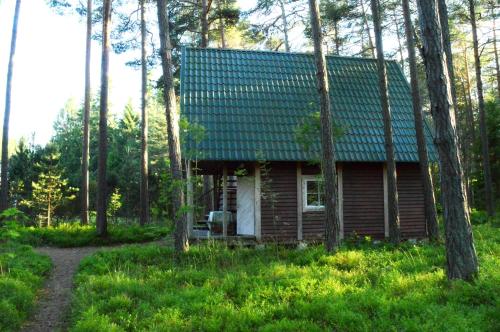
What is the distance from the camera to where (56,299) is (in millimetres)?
8453

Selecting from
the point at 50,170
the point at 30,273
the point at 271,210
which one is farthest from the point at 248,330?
the point at 50,170

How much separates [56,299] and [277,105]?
992 cm

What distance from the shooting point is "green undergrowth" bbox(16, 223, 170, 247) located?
15867 mm

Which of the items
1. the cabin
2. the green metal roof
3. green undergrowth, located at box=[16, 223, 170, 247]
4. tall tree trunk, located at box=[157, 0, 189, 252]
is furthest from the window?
green undergrowth, located at box=[16, 223, 170, 247]

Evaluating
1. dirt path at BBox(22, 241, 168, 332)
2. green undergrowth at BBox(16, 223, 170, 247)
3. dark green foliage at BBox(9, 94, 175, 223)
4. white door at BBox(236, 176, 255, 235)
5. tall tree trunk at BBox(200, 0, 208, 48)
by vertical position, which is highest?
tall tree trunk at BBox(200, 0, 208, 48)

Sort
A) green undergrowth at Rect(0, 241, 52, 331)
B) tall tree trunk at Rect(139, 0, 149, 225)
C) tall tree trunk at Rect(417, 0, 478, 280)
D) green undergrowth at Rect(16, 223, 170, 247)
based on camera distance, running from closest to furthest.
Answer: green undergrowth at Rect(0, 241, 52, 331) → tall tree trunk at Rect(417, 0, 478, 280) → green undergrowth at Rect(16, 223, 170, 247) → tall tree trunk at Rect(139, 0, 149, 225)

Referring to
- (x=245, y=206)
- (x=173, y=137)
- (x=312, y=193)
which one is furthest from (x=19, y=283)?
(x=312, y=193)

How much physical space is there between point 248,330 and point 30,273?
6.03 meters

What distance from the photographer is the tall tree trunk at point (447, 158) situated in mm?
7008

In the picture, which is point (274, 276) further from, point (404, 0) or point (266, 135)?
point (404, 0)

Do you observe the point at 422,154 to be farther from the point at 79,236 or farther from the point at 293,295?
the point at 79,236

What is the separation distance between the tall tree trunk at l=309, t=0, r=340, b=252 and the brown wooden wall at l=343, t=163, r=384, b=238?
4.50 meters

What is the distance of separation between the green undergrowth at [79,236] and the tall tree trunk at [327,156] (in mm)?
7463

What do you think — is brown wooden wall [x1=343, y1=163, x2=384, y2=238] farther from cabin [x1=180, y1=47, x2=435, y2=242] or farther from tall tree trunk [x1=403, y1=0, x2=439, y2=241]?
tall tree trunk [x1=403, y1=0, x2=439, y2=241]
